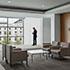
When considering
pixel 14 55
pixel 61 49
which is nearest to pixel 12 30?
pixel 61 49

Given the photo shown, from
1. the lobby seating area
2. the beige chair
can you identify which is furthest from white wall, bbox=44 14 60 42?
the beige chair

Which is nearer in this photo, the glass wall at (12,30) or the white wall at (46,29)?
the glass wall at (12,30)

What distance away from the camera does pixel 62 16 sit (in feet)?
39.9

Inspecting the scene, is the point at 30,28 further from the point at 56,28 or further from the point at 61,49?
the point at 61,49

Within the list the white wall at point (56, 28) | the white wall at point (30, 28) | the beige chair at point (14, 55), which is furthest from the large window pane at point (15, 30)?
the beige chair at point (14, 55)

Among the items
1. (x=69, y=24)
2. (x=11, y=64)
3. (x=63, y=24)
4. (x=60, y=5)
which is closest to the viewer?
(x=11, y=64)

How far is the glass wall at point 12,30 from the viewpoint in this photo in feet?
47.1

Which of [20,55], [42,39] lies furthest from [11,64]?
[42,39]

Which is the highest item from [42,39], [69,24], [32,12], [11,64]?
[32,12]

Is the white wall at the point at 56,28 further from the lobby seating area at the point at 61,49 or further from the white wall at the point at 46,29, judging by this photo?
the lobby seating area at the point at 61,49

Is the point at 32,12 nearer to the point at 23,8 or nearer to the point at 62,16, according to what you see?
the point at 23,8

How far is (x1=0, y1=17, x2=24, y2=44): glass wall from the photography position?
14352 millimetres

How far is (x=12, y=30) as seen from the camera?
14.7 metres

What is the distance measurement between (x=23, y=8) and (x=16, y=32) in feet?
13.6
